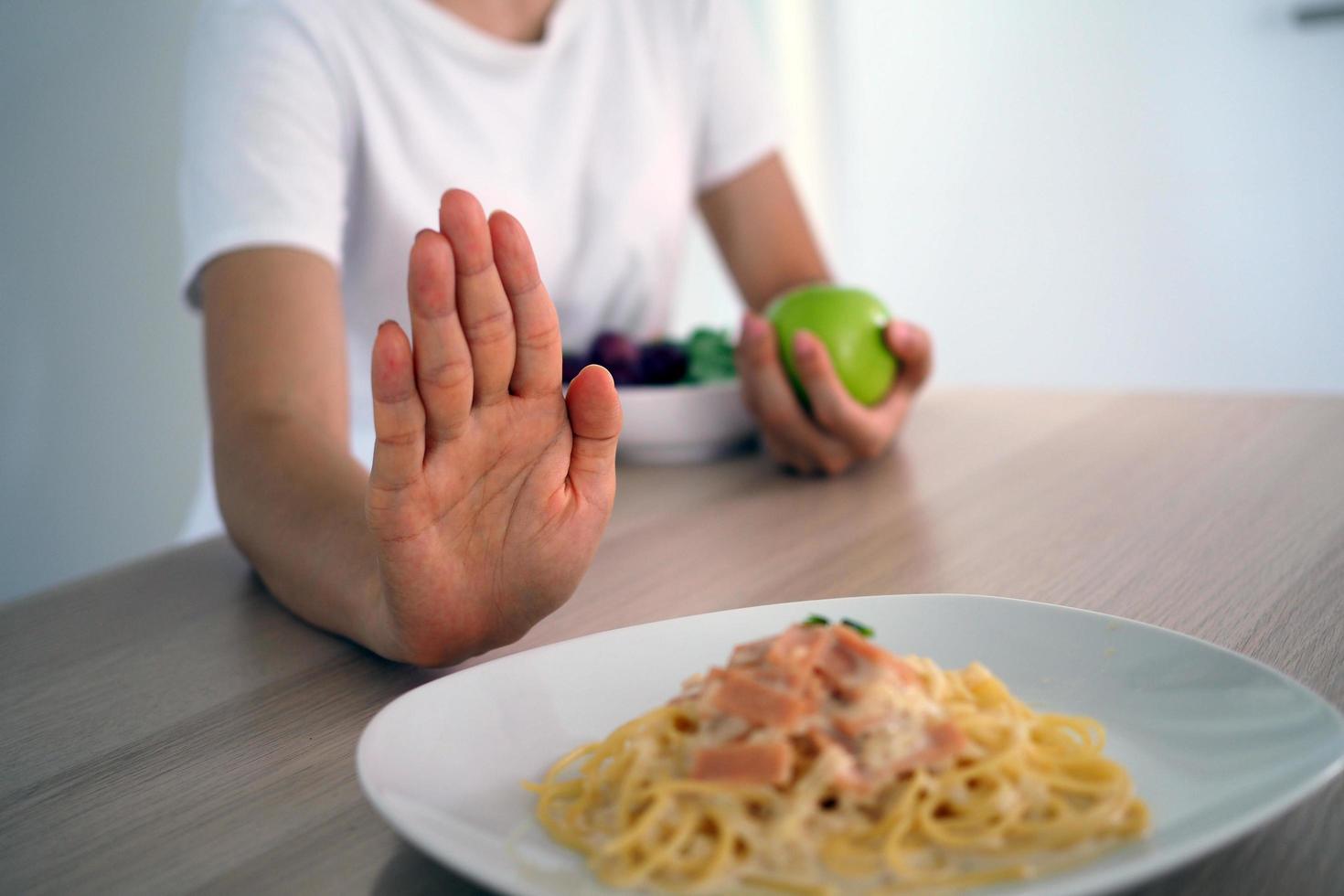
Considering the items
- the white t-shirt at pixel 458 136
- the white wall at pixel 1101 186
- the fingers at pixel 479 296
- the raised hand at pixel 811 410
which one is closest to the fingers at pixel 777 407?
the raised hand at pixel 811 410

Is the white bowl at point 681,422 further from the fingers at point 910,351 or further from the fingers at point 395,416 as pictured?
the fingers at point 395,416

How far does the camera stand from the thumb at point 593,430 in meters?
0.63

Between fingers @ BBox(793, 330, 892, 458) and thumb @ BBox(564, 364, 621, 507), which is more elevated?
thumb @ BBox(564, 364, 621, 507)

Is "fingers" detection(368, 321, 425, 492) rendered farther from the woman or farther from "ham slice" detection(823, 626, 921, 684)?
"ham slice" detection(823, 626, 921, 684)

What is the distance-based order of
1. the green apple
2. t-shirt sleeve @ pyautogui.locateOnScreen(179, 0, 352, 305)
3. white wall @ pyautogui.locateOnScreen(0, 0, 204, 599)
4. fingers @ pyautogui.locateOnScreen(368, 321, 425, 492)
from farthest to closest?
white wall @ pyautogui.locateOnScreen(0, 0, 204, 599) → the green apple → t-shirt sleeve @ pyautogui.locateOnScreen(179, 0, 352, 305) → fingers @ pyautogui.locateOnScreen(368, 321, 425, 492)

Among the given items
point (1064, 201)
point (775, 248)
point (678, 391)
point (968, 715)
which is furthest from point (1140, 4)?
point (968, 715)

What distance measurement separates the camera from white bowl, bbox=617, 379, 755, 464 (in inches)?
46.5

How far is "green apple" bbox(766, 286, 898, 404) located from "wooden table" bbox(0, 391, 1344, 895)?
0.09 m

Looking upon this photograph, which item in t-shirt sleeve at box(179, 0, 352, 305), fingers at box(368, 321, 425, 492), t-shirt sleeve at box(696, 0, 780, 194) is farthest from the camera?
t-shirt sleeve at box(696, 0, 780, 194)

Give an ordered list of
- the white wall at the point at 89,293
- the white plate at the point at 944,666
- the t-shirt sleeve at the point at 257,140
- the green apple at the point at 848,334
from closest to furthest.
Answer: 1. the white plate at the point at 944,666
2. the t-shirt sleeve at the point at 257,140
3. the green apple at the point at 848,334
4. the white wall at the point at 89,293

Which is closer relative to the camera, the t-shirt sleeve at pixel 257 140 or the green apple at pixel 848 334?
the t-shirt sleeve at pixel 257 140

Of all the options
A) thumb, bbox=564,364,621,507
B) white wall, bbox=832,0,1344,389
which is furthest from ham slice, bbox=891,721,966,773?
white wall, bbox=832,0,1344,389

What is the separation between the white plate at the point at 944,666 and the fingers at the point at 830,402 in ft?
1.58

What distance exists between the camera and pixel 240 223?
1.03 metres
